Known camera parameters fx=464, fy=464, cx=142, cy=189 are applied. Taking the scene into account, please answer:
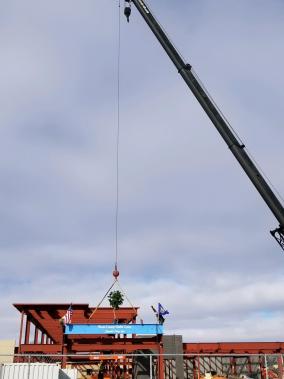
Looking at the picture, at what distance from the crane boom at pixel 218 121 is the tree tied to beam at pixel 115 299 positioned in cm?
910

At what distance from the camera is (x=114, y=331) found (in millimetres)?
21812

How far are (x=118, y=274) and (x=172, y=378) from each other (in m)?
17.5

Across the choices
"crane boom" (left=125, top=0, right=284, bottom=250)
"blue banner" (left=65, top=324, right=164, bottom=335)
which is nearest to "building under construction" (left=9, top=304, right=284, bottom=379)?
"blue banner" (left=65, top=324, right=164, bottom=335)

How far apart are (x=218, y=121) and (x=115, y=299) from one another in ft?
36.4

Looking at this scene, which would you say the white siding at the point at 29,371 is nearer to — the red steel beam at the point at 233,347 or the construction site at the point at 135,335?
the construction site at the point at 135,335

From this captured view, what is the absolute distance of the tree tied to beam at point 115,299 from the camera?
25.2 m

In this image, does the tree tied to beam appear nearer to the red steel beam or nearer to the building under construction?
the building under construction

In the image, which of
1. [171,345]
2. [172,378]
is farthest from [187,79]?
[172,378]

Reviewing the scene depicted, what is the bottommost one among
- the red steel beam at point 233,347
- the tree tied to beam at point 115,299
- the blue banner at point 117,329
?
the blue banner at point 117,329

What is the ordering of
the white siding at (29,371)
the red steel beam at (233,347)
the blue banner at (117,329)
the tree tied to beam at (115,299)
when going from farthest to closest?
the red steel beam at (233,347) → the tree tied to beam at (115,299) → the blue banner at (117,329) → the white siding at (29,371)

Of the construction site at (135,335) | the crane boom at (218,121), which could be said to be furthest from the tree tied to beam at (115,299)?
the crane boom at (218,121)

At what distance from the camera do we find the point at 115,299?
83.7ft

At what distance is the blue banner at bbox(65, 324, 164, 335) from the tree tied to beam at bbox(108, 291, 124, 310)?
326 cm

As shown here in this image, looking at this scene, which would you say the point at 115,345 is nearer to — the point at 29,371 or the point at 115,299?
the point at 115,299
